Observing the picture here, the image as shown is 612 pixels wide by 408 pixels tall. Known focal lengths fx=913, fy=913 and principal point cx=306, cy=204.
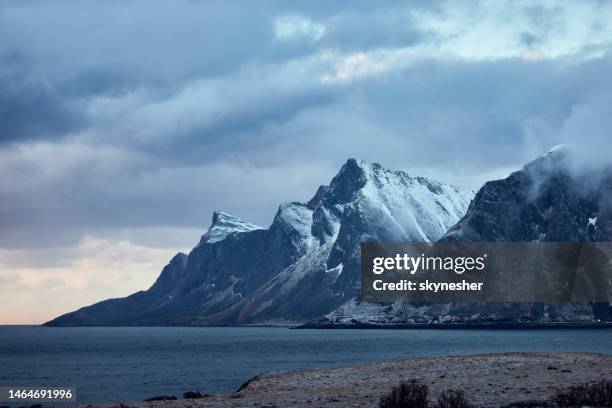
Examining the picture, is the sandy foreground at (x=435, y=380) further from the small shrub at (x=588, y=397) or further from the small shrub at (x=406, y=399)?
the small shrub at (x=588, y=397)

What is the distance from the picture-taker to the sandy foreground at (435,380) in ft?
147

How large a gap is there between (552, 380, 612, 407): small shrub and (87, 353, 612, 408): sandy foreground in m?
2.01

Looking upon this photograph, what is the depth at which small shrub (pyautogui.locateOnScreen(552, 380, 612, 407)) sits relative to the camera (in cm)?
4019

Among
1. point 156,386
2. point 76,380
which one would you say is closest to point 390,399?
point 156,386

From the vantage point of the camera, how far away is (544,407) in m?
40.8

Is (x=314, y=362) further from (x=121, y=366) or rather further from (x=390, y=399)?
(x=390, y=399)

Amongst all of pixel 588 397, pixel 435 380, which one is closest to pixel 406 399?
pixel 588 397

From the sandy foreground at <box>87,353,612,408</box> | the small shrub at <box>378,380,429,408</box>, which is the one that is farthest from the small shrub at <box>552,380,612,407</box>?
the small shrub at <box>378,380,429,408</box>

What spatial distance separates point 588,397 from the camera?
4178cm

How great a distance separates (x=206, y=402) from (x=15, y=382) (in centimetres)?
9380

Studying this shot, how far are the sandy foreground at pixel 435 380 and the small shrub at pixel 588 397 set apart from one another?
6.61 ft

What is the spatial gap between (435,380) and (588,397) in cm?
1267

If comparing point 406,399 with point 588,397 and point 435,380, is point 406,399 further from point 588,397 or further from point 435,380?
point 435,380

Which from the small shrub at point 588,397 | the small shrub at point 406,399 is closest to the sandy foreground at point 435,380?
the small shrub at point 406,399
